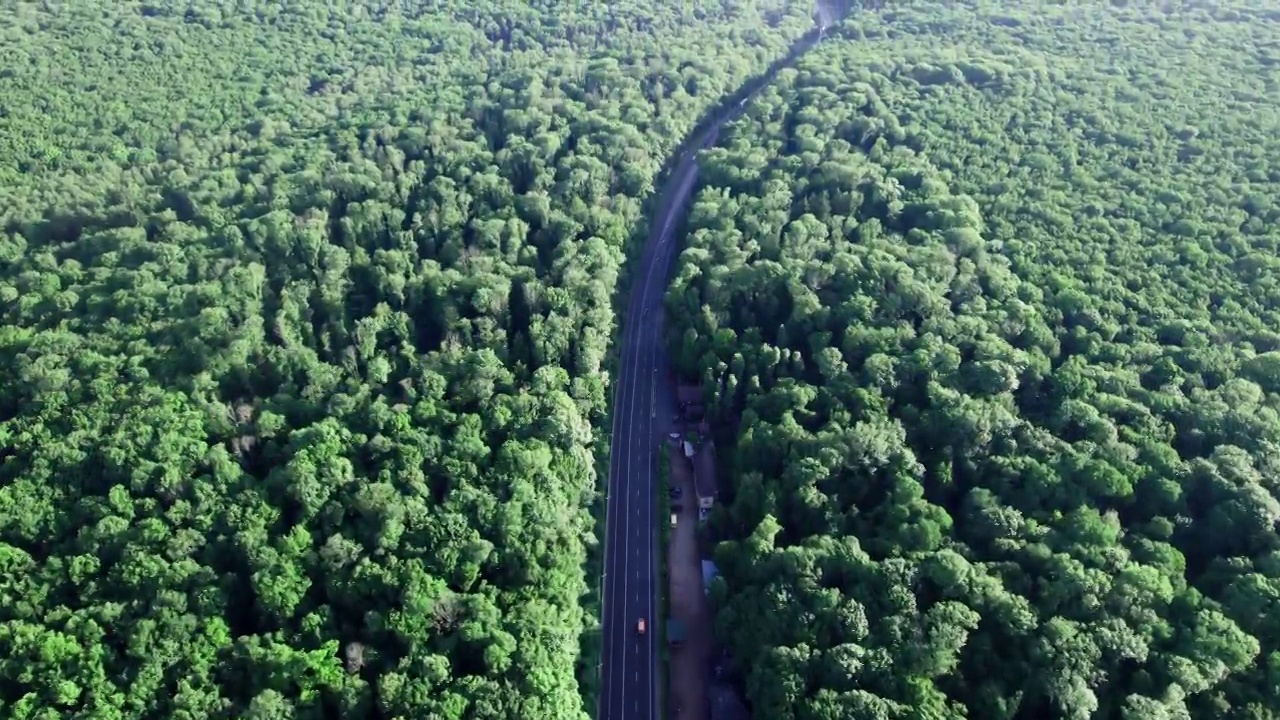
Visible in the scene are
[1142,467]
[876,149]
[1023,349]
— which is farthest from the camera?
[876,149]

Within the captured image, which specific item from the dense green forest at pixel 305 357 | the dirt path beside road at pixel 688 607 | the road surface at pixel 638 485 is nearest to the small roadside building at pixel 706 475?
the dirt path beside road at pixel 688 607

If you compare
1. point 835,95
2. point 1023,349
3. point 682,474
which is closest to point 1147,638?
point 1023,349

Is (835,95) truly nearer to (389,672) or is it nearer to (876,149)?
(876,149)

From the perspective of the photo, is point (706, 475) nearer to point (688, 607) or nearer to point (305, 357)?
point (688, 607)

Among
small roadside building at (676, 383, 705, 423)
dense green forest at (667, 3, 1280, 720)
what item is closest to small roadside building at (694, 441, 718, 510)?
dense green forest at (667, 3, 1280, 720)

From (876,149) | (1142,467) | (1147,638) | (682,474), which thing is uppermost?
(876,149)
